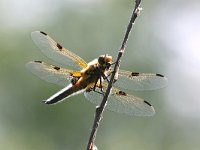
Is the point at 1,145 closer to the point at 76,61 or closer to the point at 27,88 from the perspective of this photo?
the point at 27,88

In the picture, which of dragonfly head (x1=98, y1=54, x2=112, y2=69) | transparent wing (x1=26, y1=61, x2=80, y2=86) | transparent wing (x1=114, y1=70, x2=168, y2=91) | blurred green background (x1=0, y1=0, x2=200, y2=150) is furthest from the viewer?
blurred green background (x1=0, y1=0, x2=200, y2=150)

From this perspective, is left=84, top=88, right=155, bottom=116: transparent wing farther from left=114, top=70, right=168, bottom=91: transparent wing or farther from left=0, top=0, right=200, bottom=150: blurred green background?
left=0, top=0, right=200, bottom=150: blurred green background

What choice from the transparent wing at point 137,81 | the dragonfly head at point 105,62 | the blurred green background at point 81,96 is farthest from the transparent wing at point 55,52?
the blurred green background at point 81,96

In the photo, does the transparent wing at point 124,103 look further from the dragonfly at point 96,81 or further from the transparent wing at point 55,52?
the transparent wing at point 55,52

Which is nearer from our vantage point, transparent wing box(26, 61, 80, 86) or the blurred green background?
transparent wing box(26, 61, 80, 86)

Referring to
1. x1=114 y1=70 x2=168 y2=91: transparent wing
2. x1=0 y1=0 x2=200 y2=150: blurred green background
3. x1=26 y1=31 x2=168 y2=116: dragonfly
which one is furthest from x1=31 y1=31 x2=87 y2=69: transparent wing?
x1=0 y1=0 x2=200 y2=150: blurred green background

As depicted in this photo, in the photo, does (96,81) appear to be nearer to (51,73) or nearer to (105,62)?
(105,62)
